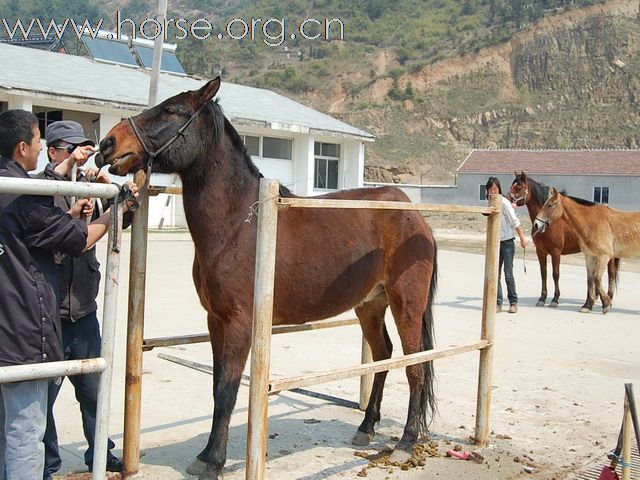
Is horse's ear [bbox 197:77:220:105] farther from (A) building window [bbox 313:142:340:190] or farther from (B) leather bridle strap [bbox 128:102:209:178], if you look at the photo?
(A) building window [bbox 313:142:340:190]

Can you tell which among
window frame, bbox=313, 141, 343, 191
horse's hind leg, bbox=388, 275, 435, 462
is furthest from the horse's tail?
window frame, bbox=313, 141, 343, 191

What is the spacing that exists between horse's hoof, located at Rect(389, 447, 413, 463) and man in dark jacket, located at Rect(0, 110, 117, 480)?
2.53 m

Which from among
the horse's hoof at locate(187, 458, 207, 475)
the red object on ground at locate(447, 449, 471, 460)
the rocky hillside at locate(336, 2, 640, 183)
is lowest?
the red object on ground at locate(447, 449, 471, 460)

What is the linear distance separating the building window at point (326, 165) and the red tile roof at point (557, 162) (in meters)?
20.2

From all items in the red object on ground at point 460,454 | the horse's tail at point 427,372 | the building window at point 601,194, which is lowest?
the red object on ground at point 460,454

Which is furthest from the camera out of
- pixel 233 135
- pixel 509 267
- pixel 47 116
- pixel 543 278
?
pixel 47 116

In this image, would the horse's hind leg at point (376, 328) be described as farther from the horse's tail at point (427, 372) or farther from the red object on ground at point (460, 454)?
the red object on ground at point (460, 454)

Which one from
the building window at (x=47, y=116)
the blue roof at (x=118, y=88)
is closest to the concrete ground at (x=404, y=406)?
the blue roof at (x=118, y=88)

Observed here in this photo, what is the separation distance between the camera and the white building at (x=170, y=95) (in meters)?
22.1

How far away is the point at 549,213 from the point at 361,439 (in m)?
8.64

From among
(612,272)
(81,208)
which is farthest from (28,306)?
(612,272)

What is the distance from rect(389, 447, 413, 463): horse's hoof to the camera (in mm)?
4676

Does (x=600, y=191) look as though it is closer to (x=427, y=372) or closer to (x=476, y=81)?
(x=476, y=81)

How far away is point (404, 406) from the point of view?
599cm
